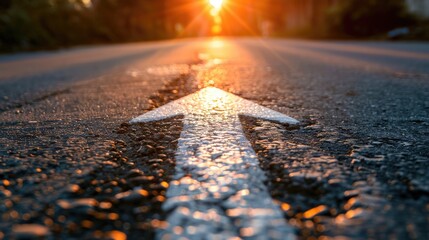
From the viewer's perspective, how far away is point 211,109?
1807 mm

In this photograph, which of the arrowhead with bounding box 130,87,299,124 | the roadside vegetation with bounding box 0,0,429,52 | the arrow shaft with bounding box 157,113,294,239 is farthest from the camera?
the roadside vegetation with bounding box 0,0,429,52

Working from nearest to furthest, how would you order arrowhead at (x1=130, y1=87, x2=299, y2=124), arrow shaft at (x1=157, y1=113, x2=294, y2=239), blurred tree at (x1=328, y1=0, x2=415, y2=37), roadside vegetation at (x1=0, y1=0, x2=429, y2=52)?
arrow shaft at (x1=157, y1=113, x2=294, y2=239) < arrowhead at (x1=130, y1=87, x2=299, y2=124) < roadside vegetation at (x1=0, y1=0, x2=429, y2=52) < blurred tree at (x1=328, y1=0, x2=415, y2=37)

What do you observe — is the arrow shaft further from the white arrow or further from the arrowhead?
the arrowhead

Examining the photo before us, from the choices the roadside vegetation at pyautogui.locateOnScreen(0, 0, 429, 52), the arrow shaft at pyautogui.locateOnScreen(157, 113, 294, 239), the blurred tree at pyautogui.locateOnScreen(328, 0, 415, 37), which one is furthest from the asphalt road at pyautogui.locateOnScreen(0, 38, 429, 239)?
the blurred tree at pyautogui.locateOnScreen(328, 0, 415, 37)

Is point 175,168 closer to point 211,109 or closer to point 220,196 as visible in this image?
point 220,196

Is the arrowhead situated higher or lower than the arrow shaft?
lower

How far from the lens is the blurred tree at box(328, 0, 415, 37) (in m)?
17.9

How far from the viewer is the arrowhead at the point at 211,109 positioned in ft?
5.47

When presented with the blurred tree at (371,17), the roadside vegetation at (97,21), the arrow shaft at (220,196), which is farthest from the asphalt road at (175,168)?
the blurred tree at (371,17)

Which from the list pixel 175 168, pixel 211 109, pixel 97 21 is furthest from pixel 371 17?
pixel 175 168

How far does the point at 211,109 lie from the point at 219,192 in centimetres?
102

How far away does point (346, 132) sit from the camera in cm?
142

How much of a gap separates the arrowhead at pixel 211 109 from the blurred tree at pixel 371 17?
17.9m

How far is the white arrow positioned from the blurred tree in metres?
18.7
